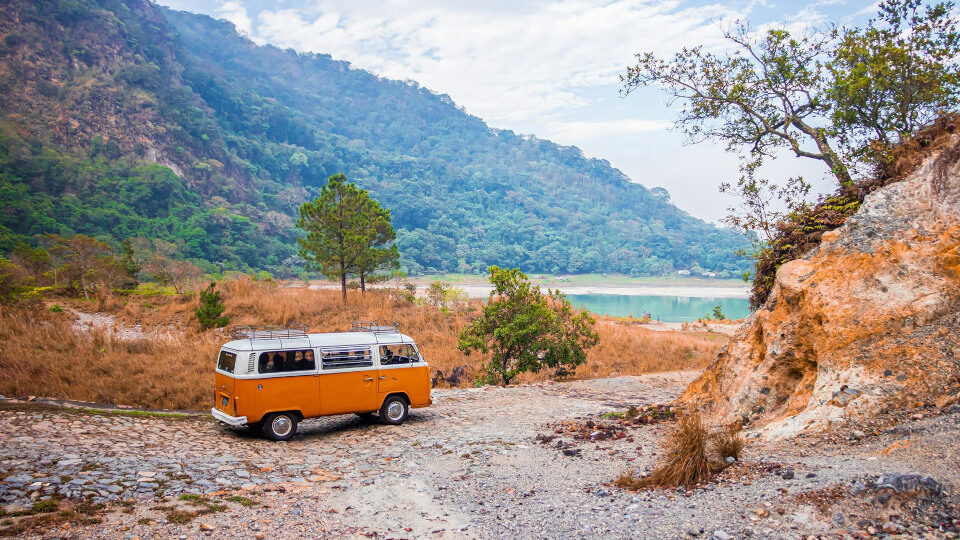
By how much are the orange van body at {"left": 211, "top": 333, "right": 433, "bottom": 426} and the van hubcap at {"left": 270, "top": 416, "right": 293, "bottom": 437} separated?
209mm

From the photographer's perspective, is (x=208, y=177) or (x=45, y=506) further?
(x=208, y=177)

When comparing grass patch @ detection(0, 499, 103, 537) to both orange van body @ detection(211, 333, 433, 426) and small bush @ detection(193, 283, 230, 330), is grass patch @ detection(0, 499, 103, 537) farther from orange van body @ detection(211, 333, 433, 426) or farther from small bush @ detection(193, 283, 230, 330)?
small bush @ detection(193, 283, 230, 330)

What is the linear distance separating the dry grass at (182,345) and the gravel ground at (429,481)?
3100 mm

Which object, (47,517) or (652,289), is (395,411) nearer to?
(47,517)

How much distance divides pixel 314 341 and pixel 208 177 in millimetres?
106391

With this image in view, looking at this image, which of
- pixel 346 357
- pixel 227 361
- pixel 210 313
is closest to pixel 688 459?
pixel 346 357

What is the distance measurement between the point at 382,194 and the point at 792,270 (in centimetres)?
15387

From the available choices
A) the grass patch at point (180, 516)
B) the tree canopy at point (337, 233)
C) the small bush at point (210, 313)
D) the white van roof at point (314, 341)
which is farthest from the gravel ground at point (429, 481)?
the tree canopy at point (337, 233)

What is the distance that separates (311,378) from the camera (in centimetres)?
1019

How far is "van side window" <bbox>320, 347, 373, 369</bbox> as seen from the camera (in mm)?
10452

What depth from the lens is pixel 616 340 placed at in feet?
88.1

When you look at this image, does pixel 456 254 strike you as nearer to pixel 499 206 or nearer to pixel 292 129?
pixel 499 206

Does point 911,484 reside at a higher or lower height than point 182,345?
higher

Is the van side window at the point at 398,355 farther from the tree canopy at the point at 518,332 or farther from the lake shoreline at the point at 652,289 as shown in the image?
the lake shoreline at the point at 652,289
